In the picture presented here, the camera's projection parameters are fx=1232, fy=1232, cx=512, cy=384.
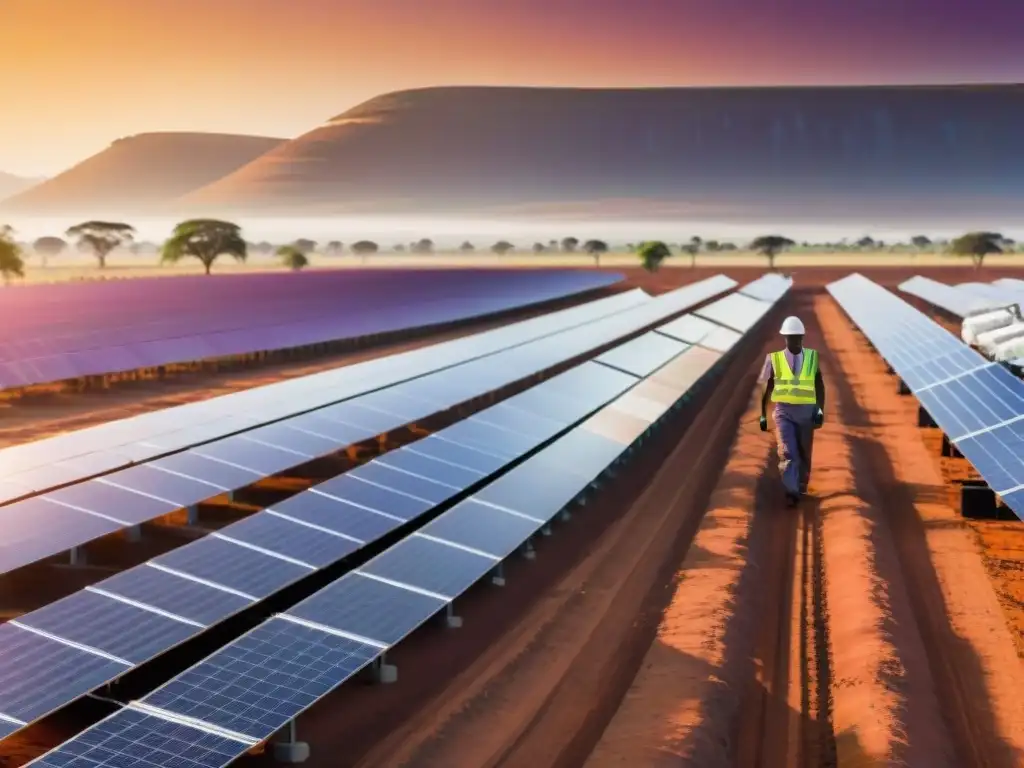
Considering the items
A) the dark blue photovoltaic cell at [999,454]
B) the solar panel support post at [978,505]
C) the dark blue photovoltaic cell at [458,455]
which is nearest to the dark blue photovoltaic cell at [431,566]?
the dark blue photovoltaic cell at [458,455]

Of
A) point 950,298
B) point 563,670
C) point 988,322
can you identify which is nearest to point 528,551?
point 563,670

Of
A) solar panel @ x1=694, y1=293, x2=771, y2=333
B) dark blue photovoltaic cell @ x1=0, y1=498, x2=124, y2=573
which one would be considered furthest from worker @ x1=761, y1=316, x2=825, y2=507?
solar panel @ x1=694, y1=293, x2=771, y2=333

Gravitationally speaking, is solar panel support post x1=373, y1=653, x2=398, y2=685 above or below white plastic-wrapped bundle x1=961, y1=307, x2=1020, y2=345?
below

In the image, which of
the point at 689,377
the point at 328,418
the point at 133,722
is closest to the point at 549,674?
the point at 133,722

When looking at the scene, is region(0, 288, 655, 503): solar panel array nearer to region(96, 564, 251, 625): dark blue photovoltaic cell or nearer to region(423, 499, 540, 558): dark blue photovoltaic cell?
region(96, 564, 251, 625): dark blue photovoltaic cell

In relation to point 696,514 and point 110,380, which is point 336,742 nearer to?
point 696,514

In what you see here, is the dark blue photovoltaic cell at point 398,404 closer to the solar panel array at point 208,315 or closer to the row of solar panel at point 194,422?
the row of solar panel at point 194,422

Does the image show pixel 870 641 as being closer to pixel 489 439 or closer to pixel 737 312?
pixel 489 439
